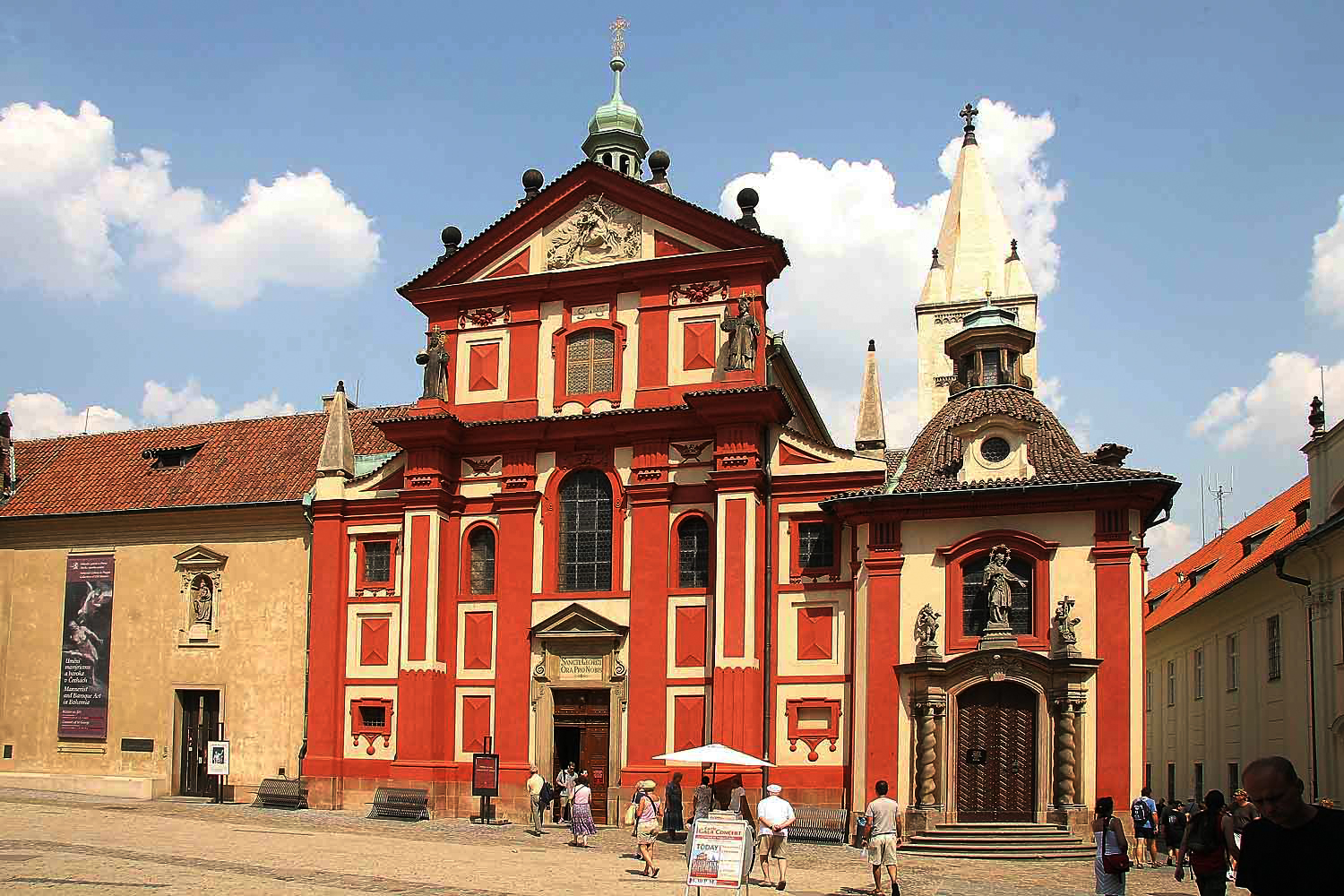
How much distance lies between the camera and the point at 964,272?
65.2 m

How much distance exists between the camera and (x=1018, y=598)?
3083cm

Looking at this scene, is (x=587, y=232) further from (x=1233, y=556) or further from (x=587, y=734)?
(x=1233, y=556)

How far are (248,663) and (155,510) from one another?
5.63m

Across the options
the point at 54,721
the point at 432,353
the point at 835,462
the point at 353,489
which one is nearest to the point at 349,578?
the point at 353,489

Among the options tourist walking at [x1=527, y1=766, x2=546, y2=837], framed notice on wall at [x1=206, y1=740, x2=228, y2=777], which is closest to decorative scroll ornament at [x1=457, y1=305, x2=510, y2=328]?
tourist walking at [x1=527, y1=766, x2=546, y2=837]

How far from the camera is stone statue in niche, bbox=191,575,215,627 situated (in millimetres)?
39031

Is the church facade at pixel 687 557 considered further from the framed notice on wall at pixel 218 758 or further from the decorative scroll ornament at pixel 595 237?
Answer: the framed notice on wall at pixel 218 758

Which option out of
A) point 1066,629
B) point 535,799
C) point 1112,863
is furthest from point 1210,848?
point 535,799

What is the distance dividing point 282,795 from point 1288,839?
105 feet

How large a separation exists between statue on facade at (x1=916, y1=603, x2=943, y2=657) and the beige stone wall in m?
17.1

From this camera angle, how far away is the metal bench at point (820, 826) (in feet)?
98.5

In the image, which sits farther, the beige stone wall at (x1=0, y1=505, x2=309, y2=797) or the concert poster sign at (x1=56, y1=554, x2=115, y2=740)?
the concert poster sign at (x1=56, y1=554, x2=115, y2=740)

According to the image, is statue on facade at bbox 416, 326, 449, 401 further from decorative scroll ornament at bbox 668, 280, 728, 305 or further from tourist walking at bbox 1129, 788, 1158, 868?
tourist walking at bbox 1129, 788, 1158, 868

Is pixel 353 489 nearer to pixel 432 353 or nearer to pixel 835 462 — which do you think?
A: pixel 432 353
